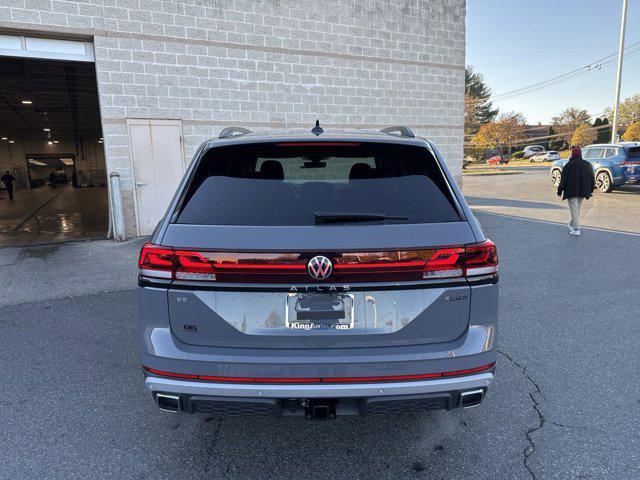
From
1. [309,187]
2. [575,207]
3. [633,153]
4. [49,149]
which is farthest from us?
[49,149]

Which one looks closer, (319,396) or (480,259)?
(319,396)

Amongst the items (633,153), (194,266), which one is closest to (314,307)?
(194,266)

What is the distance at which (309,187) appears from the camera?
7.90 feet

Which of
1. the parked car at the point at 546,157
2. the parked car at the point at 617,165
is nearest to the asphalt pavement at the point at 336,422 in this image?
the parked car at the point at 617,165

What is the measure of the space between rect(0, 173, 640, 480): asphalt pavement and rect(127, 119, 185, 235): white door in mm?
4849

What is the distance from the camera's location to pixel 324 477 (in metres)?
2.41

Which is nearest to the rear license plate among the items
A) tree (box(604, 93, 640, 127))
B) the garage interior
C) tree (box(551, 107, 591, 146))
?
the garage interior

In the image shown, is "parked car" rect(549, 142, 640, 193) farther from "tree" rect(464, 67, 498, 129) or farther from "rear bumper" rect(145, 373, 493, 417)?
"tree" rect(464, 67, 498, 129)

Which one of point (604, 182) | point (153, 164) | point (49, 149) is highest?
point (49, 149)

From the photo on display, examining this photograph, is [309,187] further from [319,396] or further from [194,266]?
[319,396]

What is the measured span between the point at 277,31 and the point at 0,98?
637 inches

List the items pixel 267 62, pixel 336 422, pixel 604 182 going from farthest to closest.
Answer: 1. pixel 604 182
2. pixel 267 62
3. pixel 336 422

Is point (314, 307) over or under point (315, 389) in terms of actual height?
over

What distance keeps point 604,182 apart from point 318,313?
18.8 meters
